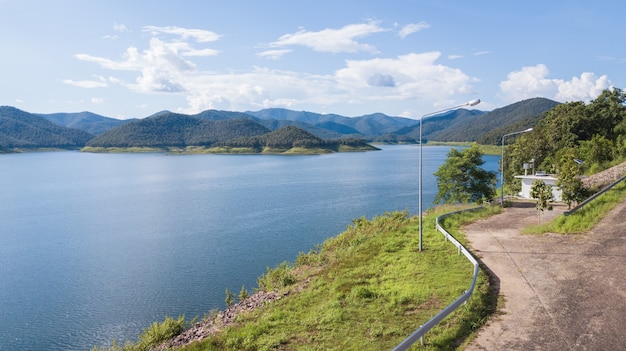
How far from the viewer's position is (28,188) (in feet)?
321

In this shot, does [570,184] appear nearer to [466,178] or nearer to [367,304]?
[466,178]

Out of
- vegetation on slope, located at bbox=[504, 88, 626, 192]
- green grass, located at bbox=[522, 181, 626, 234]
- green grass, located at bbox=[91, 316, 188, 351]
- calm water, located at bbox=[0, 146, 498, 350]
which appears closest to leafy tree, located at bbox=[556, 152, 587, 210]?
green grass, located at bbox=[522, 181, 626, 234]

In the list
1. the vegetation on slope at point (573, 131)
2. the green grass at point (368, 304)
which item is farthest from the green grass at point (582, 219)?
the vegetation on slope at point (573, 131)

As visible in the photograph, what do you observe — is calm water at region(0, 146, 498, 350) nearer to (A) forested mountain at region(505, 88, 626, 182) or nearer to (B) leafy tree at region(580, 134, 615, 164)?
(A) forested mountain at region(505, 88, 626, 182)

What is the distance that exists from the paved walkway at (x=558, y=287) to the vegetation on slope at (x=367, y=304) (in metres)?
0.93

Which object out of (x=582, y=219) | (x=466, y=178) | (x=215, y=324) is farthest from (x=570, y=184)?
(x=215, y=324)

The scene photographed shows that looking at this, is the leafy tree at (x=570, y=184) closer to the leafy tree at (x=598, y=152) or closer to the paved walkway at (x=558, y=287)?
the paved walkway at (x=558, y=287)

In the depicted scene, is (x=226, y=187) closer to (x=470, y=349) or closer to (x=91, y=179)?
(x=91, y=179)

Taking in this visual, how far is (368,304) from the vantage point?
57.5ft

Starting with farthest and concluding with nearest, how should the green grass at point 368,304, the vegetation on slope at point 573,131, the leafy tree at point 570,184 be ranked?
the vegetation on slope at point 573,131 < the leafy tree at point 570,184 < the green grass at point 368,304

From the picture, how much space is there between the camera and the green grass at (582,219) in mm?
25938

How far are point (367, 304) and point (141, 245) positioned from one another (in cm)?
3577

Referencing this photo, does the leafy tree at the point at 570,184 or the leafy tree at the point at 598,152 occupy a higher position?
the leafy tree at the point at 598,152

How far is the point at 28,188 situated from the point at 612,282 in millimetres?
111357
